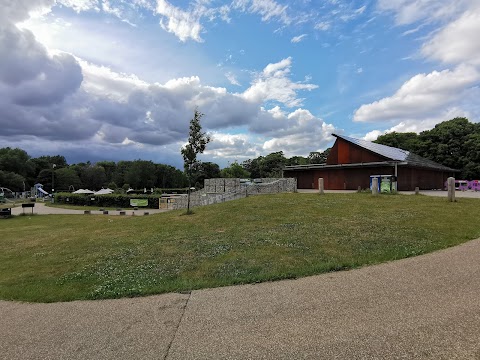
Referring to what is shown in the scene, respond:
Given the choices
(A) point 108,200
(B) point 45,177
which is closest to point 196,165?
(A) point 108,200

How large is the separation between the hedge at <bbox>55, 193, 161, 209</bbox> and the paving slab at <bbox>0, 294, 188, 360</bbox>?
113 feet

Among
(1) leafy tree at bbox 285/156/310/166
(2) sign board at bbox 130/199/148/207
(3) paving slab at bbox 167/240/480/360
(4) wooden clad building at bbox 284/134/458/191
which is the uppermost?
(1) leafy tree at bbox 285/156/310/166

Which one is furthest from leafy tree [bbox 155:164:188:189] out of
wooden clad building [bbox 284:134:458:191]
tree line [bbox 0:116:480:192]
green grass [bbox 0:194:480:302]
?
green grass [bbox 0:194:480:302]

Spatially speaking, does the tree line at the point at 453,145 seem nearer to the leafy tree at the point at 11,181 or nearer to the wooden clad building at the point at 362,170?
the wooden clad building at the point at 362,170

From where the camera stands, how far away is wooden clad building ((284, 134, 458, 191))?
93.7ft

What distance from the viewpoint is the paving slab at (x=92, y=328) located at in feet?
11.5

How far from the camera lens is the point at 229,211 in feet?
50.5

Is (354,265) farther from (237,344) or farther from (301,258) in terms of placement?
(237,344)

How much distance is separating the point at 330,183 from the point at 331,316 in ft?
99.7

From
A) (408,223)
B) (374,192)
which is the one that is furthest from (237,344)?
(374,192)

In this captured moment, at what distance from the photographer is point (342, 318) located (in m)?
3.92

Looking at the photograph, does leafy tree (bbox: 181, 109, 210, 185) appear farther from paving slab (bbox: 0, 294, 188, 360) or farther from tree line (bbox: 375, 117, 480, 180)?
tree line (bbox: 375, 117, 480, 180)

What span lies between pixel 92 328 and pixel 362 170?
30072 millimetres

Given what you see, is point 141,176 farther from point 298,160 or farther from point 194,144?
point 194,144
